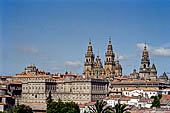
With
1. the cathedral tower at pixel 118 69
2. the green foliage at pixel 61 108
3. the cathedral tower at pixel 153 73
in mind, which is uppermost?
the cathedral tower at pixel 118 69

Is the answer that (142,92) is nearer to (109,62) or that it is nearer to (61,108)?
(109,62)

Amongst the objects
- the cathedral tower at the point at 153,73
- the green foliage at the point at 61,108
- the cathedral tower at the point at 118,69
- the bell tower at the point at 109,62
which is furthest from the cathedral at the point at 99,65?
the green foliage at the point at 61,108

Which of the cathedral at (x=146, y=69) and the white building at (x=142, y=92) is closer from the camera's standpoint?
the white building at (x=142, y=92)

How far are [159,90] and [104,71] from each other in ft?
98.5

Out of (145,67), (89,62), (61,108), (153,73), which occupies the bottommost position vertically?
(61,108)

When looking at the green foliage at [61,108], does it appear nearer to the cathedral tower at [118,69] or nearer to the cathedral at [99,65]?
the cathedral at [99,65]

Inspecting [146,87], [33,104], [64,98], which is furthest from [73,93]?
[146,87]

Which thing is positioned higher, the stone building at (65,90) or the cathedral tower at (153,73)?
the cathedral tower at (153,73)

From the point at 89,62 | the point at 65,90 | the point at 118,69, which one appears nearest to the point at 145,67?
the point at 89,62

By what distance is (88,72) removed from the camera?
14412 cm

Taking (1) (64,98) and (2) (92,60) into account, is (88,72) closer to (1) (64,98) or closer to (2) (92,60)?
(2) (92,60)

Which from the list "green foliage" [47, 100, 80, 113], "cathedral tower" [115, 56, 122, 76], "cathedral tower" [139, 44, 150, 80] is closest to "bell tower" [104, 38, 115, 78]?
"cathedral tower" [115, 56, 122, 76]

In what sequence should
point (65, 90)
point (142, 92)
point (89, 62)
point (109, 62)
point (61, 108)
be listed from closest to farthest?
point (61, 108) → point (142, 92) → point (65, 90) → point (89, 62) → point (109, 62)

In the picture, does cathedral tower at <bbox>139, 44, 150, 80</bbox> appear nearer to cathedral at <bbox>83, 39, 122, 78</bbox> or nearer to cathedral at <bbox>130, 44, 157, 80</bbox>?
cathedral at <bbox>130, 44, 157, 80</bbox>
